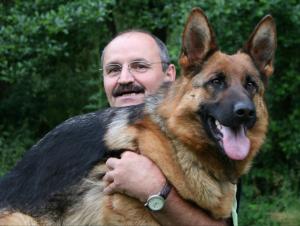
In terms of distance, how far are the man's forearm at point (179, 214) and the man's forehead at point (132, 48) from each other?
56.5 inches

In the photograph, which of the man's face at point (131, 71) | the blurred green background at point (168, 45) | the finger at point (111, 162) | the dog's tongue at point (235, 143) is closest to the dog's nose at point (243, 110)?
the dog's tongue at point (235, 143)

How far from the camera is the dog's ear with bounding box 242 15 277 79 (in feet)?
12.6

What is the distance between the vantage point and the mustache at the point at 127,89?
15.1ft

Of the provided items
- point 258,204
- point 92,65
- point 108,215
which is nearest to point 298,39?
point 258,204

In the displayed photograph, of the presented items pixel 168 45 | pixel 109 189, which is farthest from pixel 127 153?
pixel 168 45

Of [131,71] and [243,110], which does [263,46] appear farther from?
[131,71]

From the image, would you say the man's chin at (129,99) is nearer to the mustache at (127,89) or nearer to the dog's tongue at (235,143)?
the mustache at (127,89)

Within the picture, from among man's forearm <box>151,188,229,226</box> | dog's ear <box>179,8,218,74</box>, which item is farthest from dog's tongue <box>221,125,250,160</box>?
dog's ear <box>179,8,218,74</box>

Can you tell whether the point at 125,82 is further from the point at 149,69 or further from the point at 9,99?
the point at 9,99

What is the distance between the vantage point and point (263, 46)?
3924 mm

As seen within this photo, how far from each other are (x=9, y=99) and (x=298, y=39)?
4.71 m

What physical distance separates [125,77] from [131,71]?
0.27 ft

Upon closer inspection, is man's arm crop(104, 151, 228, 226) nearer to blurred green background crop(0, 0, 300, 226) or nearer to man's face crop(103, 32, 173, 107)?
man's face crop(103, 32, 173, 107)

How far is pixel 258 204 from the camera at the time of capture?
308 inches
